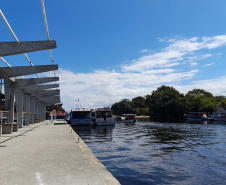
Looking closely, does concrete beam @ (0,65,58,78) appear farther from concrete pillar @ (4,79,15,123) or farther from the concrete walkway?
the concrete walkway

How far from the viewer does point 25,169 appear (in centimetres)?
648

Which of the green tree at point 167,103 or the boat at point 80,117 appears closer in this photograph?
the boat at point 80,117

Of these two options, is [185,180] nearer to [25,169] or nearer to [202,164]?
[202,164]

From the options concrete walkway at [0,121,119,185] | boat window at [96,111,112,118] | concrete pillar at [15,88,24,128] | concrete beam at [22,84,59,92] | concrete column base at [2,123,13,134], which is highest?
concrete beam at [22,84,59,92]

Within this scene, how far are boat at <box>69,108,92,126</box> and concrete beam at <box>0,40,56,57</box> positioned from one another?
24.3 meters

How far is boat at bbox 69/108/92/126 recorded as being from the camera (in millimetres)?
37344

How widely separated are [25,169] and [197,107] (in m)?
92.9

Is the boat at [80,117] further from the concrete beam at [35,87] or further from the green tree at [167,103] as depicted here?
the green tree at [167,103]

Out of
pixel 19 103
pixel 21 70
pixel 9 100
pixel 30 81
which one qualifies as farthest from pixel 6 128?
pixel 19 103

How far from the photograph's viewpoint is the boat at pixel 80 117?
123ft

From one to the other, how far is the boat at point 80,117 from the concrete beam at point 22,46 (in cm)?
2430

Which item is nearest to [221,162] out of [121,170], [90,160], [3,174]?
[121,170]

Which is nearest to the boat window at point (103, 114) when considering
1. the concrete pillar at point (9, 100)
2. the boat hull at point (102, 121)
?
the boat hull at point (102, 121)

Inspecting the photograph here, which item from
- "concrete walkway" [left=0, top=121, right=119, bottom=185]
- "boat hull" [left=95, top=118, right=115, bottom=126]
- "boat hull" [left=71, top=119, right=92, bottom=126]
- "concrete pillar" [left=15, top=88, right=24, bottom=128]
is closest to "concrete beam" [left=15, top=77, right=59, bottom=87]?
"concrete pillar" [left=15, top=88, right=24, bottom=128]
